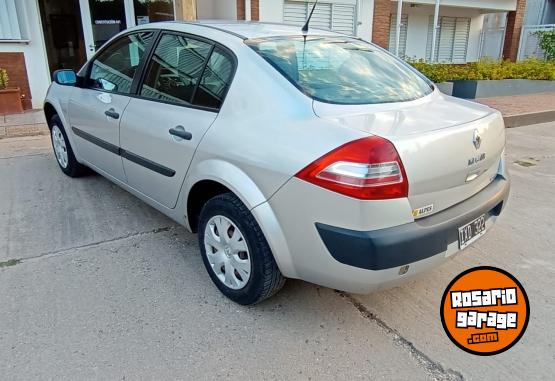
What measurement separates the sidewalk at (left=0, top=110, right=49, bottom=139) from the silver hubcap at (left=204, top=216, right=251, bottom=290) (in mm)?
5384

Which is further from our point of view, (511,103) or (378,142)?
(511,103)

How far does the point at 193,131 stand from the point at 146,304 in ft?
3.51

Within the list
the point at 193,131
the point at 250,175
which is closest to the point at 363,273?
the point at 250,175

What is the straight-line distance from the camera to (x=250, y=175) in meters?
2.21

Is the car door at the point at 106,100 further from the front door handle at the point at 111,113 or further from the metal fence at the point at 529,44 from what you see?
the metal fence at the point at 529,44

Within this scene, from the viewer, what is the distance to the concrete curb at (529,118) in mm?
8047

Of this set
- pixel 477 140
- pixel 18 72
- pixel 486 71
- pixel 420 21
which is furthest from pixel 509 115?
pixel 18 72

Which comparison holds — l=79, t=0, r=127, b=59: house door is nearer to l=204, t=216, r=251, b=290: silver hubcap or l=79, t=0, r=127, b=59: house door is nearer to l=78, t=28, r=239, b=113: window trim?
l=78, t=28, r=239, b=113: window trim

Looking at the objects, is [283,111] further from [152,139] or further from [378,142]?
[152,139]

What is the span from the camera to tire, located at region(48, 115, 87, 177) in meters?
4.43

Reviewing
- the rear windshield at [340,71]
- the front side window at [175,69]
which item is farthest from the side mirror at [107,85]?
the rear windshield at [340,71]

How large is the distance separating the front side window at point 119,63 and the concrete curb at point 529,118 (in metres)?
6.90

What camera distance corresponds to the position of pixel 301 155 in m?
2.01

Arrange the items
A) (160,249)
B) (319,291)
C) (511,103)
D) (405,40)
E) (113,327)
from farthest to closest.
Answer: (405,40)
(511,103)
(160,249)
(319,291)
(113,327)
